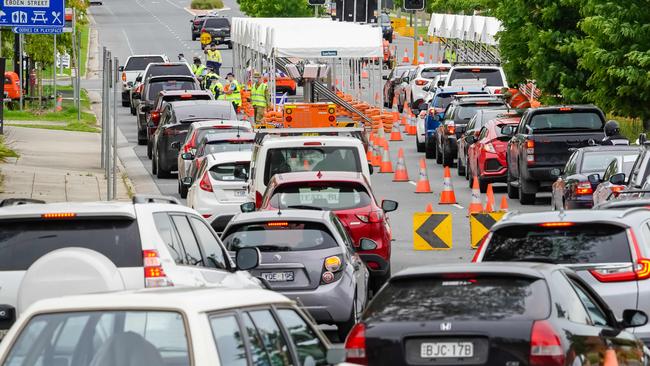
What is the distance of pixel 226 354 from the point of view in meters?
7.73

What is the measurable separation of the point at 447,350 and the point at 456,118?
99.4ft

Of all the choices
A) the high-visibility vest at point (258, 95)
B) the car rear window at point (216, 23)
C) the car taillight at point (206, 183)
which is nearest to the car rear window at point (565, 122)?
the car taillight at point (206, 183)

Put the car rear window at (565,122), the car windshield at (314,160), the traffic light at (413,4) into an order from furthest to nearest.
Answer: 1. the traffic light at (413,4)
2. the car rear window at (565,122)
3. the car windshield at (314,160)

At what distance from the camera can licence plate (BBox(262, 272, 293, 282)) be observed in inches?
646

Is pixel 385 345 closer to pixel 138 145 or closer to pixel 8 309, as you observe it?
pixel 8 309

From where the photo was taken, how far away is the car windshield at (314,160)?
22.8 meters

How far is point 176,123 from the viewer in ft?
125

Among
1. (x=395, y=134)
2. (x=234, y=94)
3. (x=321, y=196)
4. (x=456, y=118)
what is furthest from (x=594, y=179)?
(x=234, y=94)

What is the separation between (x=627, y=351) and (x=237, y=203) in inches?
674

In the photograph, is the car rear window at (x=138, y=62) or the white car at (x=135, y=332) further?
the car rear window at (x=138, y=62)

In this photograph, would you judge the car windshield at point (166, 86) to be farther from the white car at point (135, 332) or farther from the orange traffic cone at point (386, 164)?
the white car at point (135, 332)

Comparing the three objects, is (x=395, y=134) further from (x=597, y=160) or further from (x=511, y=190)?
(x=597, y=160)

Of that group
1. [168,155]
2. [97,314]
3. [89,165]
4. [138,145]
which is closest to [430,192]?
[168,155]

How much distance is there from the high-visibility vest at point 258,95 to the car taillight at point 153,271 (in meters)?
→ 35.3
